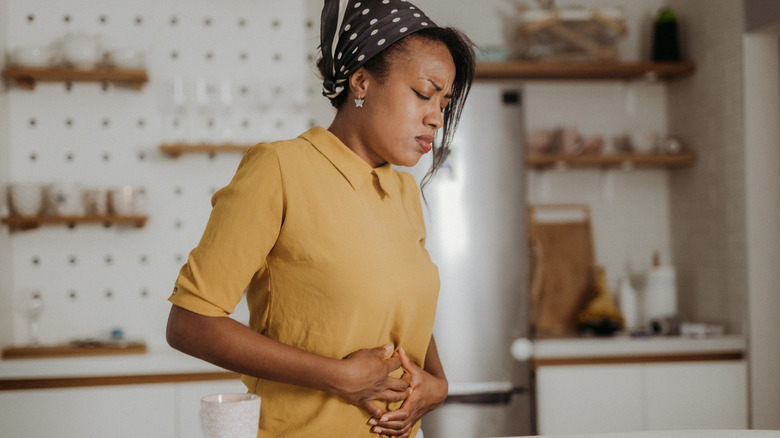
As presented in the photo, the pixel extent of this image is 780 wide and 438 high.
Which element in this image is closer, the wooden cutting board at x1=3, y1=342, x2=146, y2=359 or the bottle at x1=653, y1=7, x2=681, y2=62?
the wooden cutting board at x1=3, y1=342, x2=146, y2=359

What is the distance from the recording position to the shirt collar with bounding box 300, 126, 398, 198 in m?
0.97

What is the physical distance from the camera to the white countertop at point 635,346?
269 cm

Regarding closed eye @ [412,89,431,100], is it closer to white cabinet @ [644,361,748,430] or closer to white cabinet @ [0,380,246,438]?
white cabinet @ [0,380,246,438]

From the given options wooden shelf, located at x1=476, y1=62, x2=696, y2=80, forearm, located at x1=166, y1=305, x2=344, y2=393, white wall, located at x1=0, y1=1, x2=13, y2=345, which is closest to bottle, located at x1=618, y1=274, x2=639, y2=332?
wooden shelf, located at x1=476, y1=62, x2=696, y2=80

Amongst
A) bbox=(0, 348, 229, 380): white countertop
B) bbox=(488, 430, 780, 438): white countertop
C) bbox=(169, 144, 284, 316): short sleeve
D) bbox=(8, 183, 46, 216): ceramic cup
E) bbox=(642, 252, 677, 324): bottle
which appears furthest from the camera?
bbox=(642, 252, 677, 324): bottle

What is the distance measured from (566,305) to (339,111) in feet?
7.66

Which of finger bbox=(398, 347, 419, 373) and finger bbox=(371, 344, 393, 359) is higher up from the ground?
finger bbox=(371, 344, 393, 359)

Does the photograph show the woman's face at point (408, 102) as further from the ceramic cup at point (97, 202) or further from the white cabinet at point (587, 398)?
the ceramic cup at point (97, 202)

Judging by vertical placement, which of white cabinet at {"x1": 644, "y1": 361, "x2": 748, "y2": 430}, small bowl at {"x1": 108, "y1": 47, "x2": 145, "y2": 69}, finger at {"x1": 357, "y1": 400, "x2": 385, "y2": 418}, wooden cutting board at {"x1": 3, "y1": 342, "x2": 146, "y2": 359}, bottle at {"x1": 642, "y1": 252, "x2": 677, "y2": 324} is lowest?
white cabinet at {"x1": 644, "y1": 361, "x2": 748, "y2": 430}

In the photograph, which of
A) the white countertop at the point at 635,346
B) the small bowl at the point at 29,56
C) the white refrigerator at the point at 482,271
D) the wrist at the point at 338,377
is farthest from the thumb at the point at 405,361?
the small bowl at the point at 29,56

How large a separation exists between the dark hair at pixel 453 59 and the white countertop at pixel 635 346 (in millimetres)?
1675

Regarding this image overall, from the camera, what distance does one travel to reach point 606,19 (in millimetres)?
3027

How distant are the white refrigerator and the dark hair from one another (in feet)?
4.75

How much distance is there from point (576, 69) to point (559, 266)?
2.94ft
